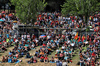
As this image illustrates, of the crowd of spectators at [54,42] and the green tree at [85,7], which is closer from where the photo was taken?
the crowd of spectators at [54,42]

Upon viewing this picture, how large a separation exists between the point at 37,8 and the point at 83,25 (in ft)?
22.6

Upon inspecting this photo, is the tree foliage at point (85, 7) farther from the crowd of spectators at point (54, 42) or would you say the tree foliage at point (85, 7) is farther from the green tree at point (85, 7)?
the crowd of spectators at point (54, 42)

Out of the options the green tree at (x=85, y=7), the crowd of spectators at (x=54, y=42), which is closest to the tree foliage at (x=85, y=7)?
the green tree at (x=85, y=7)

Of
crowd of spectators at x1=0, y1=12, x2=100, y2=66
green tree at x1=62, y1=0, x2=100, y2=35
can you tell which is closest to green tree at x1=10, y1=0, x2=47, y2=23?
crowd of spectators at x1=0, y1=12, x2=100, y2=66

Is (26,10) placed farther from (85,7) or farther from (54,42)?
(85,7)

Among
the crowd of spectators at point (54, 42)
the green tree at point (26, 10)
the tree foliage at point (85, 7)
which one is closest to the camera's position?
the crowd of spectators at point (54, 42)

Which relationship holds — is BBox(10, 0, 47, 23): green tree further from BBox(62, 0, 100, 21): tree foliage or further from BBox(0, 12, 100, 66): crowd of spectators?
BBox(62, 0, 100, 21): tree foliage

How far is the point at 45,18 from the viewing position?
36.9m

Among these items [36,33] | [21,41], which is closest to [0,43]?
[21,41]

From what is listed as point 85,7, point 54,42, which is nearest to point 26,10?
point 54,42

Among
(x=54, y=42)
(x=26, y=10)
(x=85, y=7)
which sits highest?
(x=85, y=7)

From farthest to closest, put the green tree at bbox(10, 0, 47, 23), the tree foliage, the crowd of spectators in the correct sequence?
the green tree at bbox(10, 0, 47, 23) → the tree foliage → the crowd of spectators

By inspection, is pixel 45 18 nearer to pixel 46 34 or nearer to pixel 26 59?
pixel 46 34

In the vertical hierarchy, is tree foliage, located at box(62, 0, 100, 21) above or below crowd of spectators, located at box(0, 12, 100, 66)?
above
